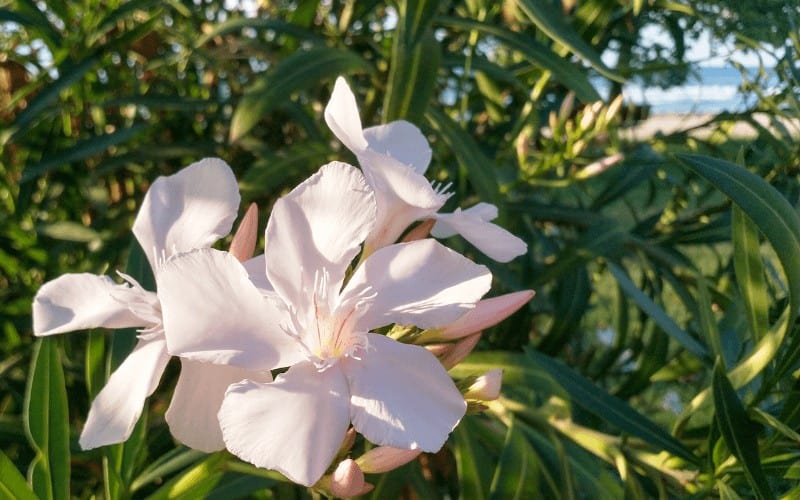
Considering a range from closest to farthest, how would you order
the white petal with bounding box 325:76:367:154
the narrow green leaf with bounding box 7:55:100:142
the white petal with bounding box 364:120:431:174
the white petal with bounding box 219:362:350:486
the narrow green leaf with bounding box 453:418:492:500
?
the white petal with bounding box 219:362:350:486 → the white petal with bounding box 325:76:367:154 → the white petal with bounding box 364:120:431:174 → the narrow green leaf with bounding box 453:418:492:500 → the narrow green leaf with bounding box 7:55:100:142

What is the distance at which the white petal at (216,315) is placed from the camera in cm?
50

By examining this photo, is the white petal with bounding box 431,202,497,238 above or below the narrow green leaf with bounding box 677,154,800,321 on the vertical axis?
below

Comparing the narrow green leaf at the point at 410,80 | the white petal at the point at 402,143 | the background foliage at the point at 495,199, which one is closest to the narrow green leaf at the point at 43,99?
the background foliage at the point at 495,199

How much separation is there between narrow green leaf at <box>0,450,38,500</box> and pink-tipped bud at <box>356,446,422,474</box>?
0.26 metres

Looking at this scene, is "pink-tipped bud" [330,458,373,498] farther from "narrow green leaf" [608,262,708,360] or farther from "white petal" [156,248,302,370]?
"narrow green leaf" [608,262,708,360]

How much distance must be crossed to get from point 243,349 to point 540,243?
37.2 inches

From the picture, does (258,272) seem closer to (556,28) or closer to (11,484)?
(11,484)

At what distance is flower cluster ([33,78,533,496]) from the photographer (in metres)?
0.50

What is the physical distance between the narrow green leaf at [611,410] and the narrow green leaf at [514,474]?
0.28 feet

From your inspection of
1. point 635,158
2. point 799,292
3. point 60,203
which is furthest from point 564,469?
point 60,203

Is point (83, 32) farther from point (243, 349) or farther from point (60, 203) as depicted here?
point (243, 349)

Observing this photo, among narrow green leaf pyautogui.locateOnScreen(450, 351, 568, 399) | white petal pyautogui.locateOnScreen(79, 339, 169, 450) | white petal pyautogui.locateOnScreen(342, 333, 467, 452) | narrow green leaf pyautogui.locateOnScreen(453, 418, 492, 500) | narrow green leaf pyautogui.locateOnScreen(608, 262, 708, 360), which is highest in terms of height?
white petal pyautogui.locateOnScreen(342, 333, 467, 452)

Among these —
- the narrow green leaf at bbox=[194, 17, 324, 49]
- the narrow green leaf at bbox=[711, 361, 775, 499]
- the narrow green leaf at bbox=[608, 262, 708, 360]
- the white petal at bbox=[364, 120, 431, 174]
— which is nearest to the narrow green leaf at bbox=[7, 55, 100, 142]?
the narrow green leaf at bbox=[194, 17, 324, 49]

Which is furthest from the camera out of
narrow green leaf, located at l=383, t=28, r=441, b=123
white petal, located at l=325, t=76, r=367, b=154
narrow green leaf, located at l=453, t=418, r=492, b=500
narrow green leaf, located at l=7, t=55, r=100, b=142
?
narrow green leaf, located at l=7, t=55, r=100, b=142
